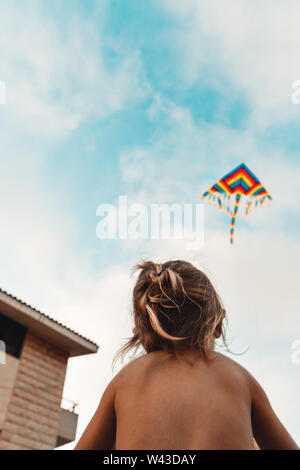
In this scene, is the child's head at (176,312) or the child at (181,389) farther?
the child's head at (176,312)

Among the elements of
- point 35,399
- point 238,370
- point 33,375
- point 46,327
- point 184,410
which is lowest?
point 184,410

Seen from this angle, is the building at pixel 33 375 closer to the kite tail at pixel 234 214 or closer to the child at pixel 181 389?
the kite tail at pixel 234 214

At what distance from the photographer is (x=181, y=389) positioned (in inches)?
Answer: 39.0

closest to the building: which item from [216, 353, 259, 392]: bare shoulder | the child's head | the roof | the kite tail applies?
the roof

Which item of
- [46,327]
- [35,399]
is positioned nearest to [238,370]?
[46,327]

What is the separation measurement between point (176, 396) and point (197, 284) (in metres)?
0.37

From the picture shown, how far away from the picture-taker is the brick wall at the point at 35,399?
414 inches

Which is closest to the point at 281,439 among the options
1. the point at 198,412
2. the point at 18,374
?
the point at 198,412

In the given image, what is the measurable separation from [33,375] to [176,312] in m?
11.9

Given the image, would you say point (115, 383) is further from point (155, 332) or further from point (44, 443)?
point (44, 443)

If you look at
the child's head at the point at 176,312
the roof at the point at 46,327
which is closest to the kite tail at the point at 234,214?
the roof at the point at 46,327

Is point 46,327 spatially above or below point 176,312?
above

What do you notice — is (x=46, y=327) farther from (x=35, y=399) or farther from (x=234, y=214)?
(x=234, y=214)
